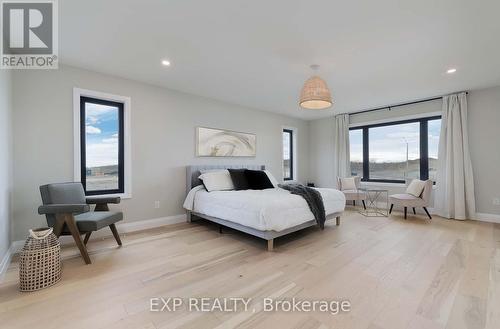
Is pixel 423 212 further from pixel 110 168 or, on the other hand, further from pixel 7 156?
pixel 7 156

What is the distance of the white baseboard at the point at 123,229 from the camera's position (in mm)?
2345

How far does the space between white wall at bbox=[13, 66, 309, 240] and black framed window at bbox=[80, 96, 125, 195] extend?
0.21 metres

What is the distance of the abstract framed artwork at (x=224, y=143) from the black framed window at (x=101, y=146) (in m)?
1.36

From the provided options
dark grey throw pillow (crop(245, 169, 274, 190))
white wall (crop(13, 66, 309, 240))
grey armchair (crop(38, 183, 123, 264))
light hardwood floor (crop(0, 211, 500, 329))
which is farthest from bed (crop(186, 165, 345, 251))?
grey armchair (crop(38, 183, 123, 264))

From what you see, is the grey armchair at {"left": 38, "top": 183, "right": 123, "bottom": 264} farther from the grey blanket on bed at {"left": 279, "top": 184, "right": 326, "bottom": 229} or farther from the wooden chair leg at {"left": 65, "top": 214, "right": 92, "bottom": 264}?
the grey blanket on bed at {"left": 279, "top": 184, "right": 326, "bottom": 229}

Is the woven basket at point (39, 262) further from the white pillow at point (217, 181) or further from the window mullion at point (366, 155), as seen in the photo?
the window mullion at point (366, 155)

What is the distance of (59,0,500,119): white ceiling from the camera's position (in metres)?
1.97

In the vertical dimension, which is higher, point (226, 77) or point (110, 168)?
point (226, 77)

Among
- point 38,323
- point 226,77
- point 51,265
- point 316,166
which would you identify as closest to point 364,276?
point 38,323

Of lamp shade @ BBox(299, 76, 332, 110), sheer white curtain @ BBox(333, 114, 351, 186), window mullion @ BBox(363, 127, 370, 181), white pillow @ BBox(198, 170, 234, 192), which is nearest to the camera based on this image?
lamp shade @ BBox(299, 76, 332, 110)

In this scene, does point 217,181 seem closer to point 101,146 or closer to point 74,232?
point 101,146

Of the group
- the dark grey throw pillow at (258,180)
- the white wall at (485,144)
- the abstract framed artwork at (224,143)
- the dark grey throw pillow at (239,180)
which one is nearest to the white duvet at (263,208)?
the dark grey throw pillow at (239,180)

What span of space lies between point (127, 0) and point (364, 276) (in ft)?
10.8

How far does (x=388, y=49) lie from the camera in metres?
2.64
